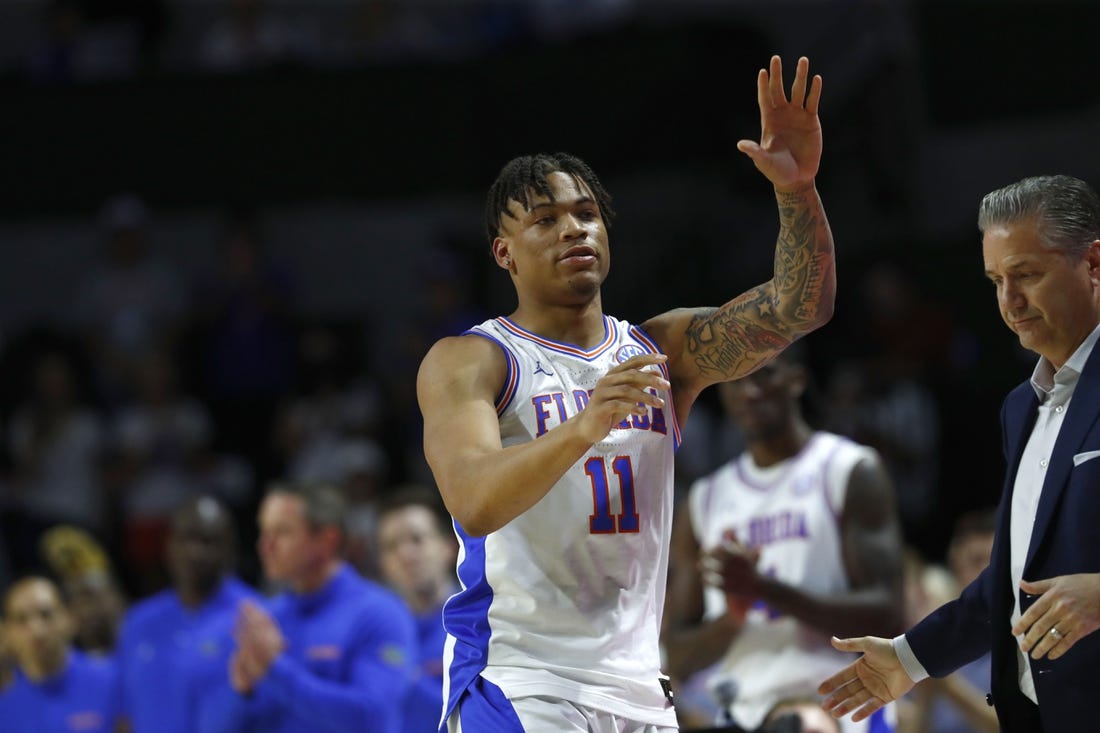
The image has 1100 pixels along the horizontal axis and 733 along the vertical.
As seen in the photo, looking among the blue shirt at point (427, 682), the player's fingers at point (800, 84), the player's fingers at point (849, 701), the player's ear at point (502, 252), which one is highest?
the player's fingers at point (800, 84)

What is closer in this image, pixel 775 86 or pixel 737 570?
pixel 775 86

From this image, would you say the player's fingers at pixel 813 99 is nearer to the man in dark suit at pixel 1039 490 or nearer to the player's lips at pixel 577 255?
the man in dark suit at pixel 1039 490

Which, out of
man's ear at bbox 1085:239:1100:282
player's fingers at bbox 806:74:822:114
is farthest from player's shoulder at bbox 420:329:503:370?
man's ear at bbox 1085:239:1100:282

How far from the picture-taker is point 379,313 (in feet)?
53.1

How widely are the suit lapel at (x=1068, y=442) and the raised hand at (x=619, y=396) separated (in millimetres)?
1099

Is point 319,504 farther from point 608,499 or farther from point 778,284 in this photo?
point 778,284

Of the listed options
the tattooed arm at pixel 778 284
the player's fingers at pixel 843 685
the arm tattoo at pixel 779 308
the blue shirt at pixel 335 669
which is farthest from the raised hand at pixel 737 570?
the blue shirt at pixel 335 669

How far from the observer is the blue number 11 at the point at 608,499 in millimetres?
4691

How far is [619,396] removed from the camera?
13.4 ft

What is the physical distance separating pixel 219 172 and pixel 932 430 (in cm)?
733

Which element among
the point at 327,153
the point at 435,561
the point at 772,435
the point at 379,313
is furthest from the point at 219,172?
the point at 772,435

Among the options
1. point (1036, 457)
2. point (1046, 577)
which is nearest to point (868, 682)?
point (1046, 577)

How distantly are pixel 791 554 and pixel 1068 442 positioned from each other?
8.50ft

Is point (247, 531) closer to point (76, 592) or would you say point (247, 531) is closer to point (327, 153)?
point (76, 592)
